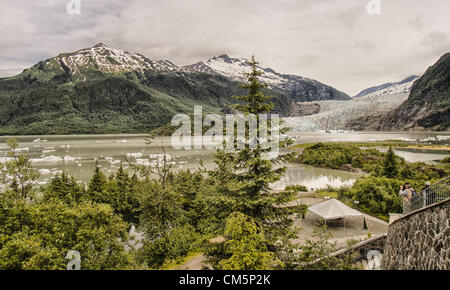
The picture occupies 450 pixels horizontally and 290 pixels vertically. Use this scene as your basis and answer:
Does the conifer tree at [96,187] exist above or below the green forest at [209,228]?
below

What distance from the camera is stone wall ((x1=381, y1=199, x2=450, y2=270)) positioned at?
6984mm

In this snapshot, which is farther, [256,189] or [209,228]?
[256,189]

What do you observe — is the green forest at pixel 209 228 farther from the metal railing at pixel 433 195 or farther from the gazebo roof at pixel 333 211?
the gazebo roof at pixel 333 211

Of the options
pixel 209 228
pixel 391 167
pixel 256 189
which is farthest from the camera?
pixel 391 167

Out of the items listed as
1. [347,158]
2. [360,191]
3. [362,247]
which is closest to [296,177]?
[347,158]

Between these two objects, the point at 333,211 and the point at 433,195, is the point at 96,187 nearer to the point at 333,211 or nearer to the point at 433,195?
the point at 333,211

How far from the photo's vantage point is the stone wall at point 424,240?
6984 mm

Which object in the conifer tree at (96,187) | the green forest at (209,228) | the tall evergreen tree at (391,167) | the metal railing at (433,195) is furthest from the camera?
the tall evergreen tree at (391,167)

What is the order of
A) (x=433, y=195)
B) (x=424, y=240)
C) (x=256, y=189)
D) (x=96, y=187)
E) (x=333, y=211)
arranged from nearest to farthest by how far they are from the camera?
1. (x=424, y=240)
2. (x=433, y=195)
3. (x=256, y=189)
4. (x=333, y=211)
5. (x=96, y=187)

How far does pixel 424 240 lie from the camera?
8.18 meters

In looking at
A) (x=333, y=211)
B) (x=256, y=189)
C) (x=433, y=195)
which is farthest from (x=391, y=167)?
(x=256, y=189)

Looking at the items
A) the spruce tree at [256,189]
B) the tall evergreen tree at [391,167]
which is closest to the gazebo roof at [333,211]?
the spruce tree at [256,189]

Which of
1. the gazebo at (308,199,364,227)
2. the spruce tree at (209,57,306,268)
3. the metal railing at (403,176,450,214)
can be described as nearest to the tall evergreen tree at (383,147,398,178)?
the gazebo at (308,199,364,227)
